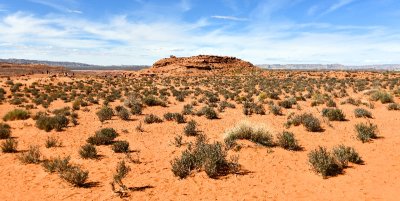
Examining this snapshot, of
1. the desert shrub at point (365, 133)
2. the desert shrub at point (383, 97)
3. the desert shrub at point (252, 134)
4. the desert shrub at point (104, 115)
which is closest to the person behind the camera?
the desert shrub at point (252, 134)

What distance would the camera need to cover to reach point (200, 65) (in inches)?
3967

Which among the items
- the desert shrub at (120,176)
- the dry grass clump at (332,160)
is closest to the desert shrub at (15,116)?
the desert shrub at (120,176)

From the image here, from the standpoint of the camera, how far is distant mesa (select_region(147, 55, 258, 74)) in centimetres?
9734

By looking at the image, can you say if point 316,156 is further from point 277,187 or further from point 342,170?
point 277,187

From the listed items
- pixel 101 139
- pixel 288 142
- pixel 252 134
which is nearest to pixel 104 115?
pixel 101 139

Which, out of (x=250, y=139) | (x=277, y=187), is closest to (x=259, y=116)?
(x=250, y=139)

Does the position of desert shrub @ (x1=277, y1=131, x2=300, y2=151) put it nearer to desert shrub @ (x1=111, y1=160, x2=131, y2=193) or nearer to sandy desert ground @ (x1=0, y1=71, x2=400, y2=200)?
sandy desert ground @ (x1=0, y1=71, x2=400, y2=200)

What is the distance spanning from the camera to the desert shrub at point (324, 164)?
381 inches

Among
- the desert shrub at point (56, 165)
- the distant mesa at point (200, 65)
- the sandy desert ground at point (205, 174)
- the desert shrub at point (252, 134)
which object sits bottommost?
the sandy desert ground at point (205, 174)

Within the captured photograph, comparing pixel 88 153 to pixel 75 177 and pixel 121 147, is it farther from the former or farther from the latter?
pixel 75 177

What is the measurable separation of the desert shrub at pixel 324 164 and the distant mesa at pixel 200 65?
8266cm

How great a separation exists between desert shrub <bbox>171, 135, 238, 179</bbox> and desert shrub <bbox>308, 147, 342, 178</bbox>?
2263 mm

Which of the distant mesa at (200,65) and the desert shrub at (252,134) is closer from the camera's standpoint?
the desert shrub at (252,134)

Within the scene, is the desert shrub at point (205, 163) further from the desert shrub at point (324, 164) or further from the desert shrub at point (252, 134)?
the desert shrub at point (252, 134)
